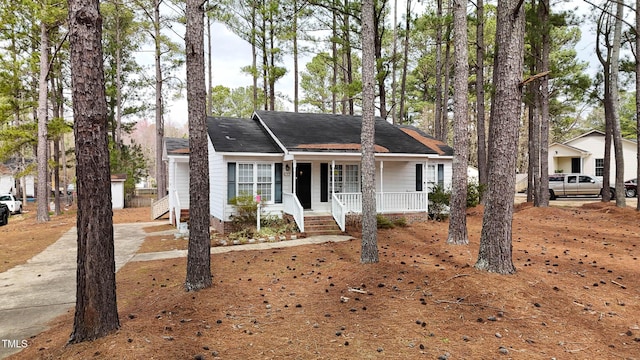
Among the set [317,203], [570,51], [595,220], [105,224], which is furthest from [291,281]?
[570,51]

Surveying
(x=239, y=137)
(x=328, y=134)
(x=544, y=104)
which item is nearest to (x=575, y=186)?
(x=544, y=104)

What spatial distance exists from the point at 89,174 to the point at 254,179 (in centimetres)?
803

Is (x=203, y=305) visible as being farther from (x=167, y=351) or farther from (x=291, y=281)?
(x=291, y=281)

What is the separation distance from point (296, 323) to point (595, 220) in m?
13.2

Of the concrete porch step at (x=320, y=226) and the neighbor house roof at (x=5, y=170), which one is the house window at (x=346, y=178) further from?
the neighbor house roof at (x=5, y=170)

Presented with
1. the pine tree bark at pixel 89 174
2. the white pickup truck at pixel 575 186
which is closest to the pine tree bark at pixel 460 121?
the pine tree bark at pixel 89 174

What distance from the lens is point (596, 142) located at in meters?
27.9

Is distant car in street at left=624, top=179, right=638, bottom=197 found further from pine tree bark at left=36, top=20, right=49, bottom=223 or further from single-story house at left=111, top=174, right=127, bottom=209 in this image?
pine tree bark at left=36, top=20, right=49, bottom=223

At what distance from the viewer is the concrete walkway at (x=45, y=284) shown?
4.65 meters

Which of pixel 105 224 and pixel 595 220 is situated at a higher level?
pixel 105 224

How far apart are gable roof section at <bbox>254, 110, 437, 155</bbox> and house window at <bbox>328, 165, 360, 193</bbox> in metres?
1.16

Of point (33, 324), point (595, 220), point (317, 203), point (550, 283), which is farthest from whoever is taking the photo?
point (317, 203)

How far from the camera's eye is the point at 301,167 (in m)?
12.9

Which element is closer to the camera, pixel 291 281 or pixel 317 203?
pixel 291 281
